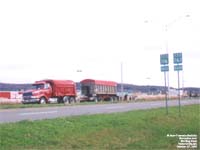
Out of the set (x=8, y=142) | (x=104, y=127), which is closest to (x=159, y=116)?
(x=104, y=127)

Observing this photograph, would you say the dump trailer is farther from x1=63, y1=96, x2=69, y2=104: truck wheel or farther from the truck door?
the truck door

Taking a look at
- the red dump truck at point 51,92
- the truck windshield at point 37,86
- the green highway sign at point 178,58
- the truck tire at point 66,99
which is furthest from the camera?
the truck tire at point 66,99

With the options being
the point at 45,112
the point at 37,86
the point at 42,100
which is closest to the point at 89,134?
the point at 45,112

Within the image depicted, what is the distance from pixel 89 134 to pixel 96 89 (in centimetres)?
4952

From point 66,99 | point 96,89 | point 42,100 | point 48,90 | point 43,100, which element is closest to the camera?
point 42,100

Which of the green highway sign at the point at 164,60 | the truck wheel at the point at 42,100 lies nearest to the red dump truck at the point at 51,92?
the truck wheel at the point at 42,100

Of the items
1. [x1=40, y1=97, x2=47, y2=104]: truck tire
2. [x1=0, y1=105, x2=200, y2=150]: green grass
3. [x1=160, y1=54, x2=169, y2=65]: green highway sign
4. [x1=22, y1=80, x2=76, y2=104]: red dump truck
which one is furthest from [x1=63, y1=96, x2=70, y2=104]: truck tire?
[x1=0, y1=105, x2=200, y2=150]: green grass

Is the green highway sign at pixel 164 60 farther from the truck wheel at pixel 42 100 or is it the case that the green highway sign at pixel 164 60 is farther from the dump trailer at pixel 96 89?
the dump trailer at pixel 96 89

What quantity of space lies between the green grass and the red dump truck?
28.8 meters

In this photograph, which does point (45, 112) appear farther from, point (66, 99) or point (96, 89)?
point (96, 89)

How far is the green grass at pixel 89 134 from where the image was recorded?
56.0 feet

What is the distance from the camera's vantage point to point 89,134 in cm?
1930

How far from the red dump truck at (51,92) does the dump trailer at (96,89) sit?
6637 millimetres

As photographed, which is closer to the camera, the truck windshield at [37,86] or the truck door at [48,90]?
the truck windshield at [37,86]
